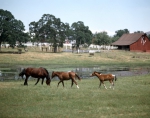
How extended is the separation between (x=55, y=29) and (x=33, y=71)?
53937mm

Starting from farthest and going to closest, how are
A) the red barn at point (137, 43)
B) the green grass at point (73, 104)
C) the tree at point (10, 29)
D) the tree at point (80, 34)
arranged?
the tree at point (80, 34) → the red barn at point (137, 43) → the tree at point (10, 29) → the green grass at point (73, 104)

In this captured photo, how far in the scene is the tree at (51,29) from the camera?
7351 centimetres

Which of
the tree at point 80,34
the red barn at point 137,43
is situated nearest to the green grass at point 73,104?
the red barn at point 137,43

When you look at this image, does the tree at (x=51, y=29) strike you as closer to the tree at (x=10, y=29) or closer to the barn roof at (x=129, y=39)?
the tree at (x=10, y=29)

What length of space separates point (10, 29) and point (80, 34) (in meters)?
36.7

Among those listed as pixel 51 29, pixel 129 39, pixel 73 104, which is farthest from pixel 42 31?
pixel 73 104

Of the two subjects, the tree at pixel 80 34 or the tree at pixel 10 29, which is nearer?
the tree at pixel 10 29

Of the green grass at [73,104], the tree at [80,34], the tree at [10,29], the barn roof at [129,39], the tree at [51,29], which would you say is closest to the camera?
the green grass at [73,104]

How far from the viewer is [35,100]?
576 inches

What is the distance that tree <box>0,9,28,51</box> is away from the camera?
62.7 m

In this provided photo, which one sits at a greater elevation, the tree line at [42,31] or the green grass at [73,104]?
the tree line at [42,31]

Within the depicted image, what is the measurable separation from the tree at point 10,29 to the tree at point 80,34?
1188 inches

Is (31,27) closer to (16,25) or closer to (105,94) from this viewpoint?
(16,25)

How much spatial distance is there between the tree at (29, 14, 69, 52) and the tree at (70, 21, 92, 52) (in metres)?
18.0
